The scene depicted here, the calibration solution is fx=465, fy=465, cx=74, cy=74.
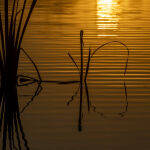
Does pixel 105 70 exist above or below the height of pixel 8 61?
below

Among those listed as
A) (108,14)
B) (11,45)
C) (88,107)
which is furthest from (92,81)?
(108,14)

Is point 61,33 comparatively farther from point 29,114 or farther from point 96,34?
point 29,114

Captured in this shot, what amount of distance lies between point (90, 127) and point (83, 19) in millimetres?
1748

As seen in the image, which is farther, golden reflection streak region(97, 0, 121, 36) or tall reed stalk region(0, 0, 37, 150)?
golden reflection streak region(97, 0, 121, 36)

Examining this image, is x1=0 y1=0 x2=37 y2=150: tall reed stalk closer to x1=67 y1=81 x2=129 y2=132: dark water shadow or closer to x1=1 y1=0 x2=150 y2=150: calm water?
x1=1 y1=0 x2=150 y2=150: calm water

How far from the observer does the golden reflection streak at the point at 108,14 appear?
9.82 ft

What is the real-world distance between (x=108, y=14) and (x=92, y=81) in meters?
1.43

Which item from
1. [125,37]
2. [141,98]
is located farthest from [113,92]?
[125,37]

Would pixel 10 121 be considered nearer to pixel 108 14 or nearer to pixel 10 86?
pixel 10 86

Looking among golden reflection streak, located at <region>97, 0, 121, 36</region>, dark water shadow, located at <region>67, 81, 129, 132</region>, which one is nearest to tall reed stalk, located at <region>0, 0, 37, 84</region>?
dark water shadow, located at <region>67, 81, 129, 132</region>

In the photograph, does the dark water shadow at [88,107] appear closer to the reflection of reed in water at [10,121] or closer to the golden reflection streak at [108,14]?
the reflection of reed in water at [10,121]

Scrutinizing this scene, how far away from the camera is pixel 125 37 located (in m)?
2.72

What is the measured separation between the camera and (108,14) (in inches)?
132

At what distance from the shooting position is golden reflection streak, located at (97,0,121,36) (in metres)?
2.99
